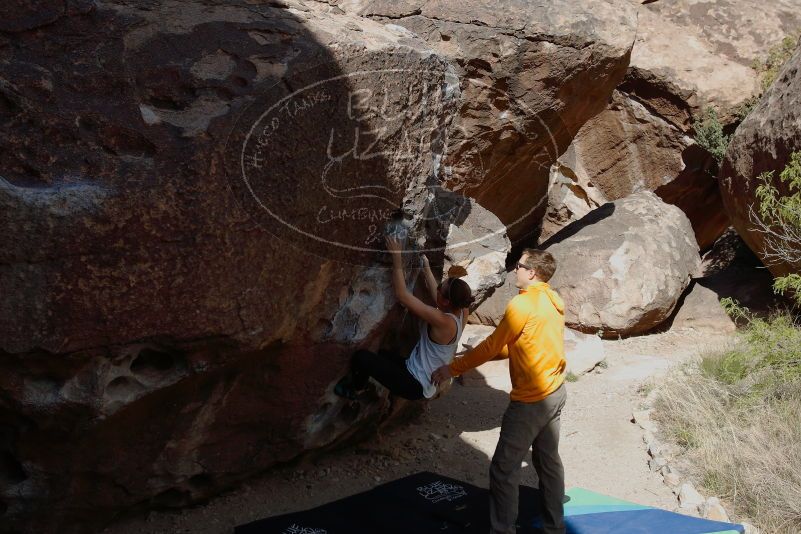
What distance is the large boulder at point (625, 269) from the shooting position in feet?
23.2

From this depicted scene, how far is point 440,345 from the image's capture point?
3.90m

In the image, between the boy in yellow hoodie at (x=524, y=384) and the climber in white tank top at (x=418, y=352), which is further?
the climber in white tank top at (x=418, y=352)

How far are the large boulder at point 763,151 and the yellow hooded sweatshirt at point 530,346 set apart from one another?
4002 mm

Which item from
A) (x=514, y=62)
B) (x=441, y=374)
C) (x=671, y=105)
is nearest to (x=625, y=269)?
(x=514, y=62)

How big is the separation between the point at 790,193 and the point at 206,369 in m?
5.09

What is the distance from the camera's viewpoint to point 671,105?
8.55 metres

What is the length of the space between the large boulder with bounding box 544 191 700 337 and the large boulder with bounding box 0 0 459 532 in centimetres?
355

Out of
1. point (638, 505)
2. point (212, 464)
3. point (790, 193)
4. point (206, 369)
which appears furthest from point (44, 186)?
point (790, 193)

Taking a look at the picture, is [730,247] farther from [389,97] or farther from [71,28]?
[71,28]

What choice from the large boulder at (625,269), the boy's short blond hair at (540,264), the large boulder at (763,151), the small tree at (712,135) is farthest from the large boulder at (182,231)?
the small tree at (712,135)

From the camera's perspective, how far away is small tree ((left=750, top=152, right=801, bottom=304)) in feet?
19.3

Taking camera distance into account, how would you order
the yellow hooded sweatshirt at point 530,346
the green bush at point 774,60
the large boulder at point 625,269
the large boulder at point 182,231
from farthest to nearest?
1. the green bush at point 774,60
2. the large boulder at point 625,269
3. the yellow hooded sweatshirt at point 530,346
4. the large boulder at point 182,231

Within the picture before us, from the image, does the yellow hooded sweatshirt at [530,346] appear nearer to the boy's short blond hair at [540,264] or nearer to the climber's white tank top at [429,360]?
the boy's short blond hair at [540,264]

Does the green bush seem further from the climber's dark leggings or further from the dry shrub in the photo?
the climber's dark leggings
